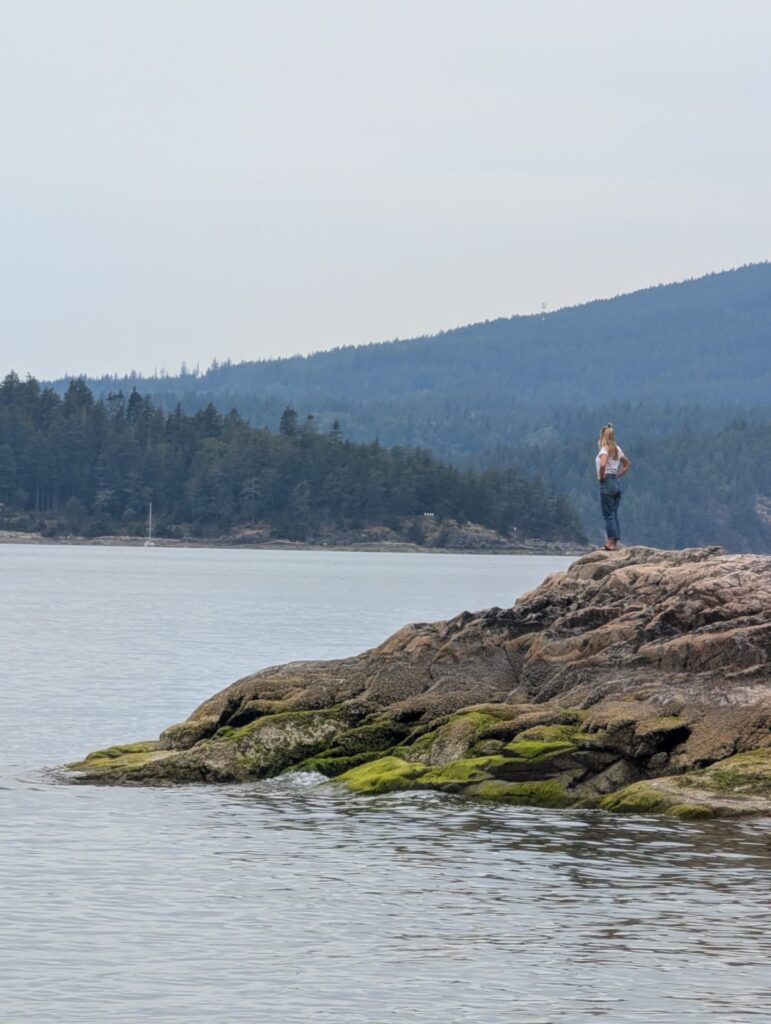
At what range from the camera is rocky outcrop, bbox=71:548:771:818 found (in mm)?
23797

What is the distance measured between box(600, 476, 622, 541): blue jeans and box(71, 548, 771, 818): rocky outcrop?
3.47 feet

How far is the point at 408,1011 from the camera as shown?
13992 mm

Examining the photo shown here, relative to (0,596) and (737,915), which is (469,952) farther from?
(0,596)

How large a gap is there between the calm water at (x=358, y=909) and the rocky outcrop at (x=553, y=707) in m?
0.72

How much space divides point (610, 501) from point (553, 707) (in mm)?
6850

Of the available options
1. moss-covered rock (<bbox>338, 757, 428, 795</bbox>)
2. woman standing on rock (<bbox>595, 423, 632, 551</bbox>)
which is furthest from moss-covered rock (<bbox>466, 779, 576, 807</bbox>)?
woman standing on rock (<bbox>595, 423, 632, 551</bbox>)

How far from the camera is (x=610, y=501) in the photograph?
31469mm

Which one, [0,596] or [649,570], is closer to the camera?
[649,570]

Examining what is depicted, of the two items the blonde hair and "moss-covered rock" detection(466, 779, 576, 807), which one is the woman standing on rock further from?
"moss-covered rock" detection(466, 779, 576, 807)

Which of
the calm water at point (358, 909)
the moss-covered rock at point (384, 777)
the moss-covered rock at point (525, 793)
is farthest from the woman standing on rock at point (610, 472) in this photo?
the calm water at point (358, 909)

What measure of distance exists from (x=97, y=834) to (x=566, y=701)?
25.2ft

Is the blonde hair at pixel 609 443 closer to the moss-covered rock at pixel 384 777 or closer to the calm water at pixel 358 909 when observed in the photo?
the moss-covered rock at pixel 384 777

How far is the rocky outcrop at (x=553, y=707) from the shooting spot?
23797 millimetres

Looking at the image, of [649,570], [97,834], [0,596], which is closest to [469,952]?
[97,834]
